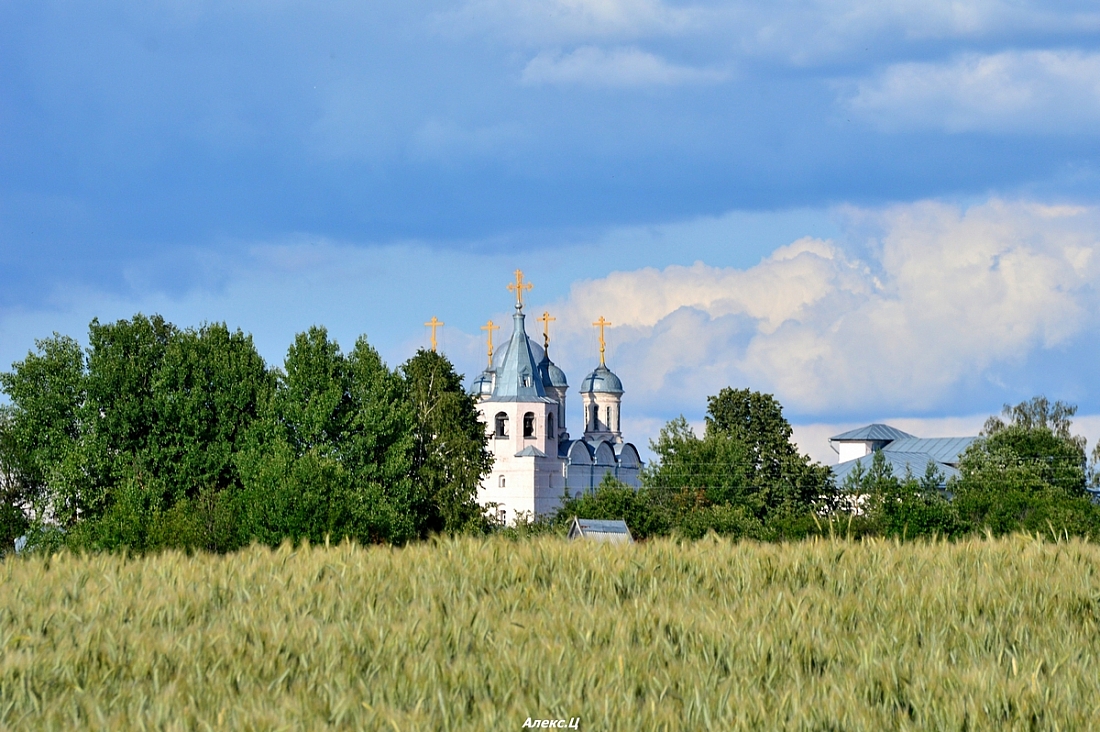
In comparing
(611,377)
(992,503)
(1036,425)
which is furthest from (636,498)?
(611,377)

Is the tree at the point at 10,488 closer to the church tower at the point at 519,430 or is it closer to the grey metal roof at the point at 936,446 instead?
the church tower at the point at 519,430

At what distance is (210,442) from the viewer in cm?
5266

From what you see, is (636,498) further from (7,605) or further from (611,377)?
(7,605)

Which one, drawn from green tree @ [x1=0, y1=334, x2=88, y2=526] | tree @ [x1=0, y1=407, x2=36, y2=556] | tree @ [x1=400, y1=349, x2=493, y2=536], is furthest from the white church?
green tree @ [x1=0, y1=334, x2=88, y2=526]

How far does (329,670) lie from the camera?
8.03m

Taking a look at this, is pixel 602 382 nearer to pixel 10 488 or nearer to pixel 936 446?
pixel 936 446

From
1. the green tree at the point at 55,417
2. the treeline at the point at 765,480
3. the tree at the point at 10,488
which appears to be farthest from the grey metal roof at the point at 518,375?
the green tree at the point at 55,417

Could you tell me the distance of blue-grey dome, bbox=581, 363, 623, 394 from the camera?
14212cm

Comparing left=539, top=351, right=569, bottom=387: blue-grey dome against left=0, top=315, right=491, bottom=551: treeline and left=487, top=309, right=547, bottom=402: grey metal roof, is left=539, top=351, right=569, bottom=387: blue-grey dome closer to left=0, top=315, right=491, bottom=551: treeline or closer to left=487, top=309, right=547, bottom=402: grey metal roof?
left=487, top=309, right=547, bottom=402: grey metal roof

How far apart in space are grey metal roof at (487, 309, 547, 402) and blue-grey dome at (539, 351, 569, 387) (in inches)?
326

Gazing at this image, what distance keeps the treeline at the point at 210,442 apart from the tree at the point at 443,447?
280mm

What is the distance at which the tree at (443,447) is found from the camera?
58.4m

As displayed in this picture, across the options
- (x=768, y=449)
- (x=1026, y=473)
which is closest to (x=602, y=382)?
(x=768, y=449)

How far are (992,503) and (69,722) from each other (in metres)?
70.0
